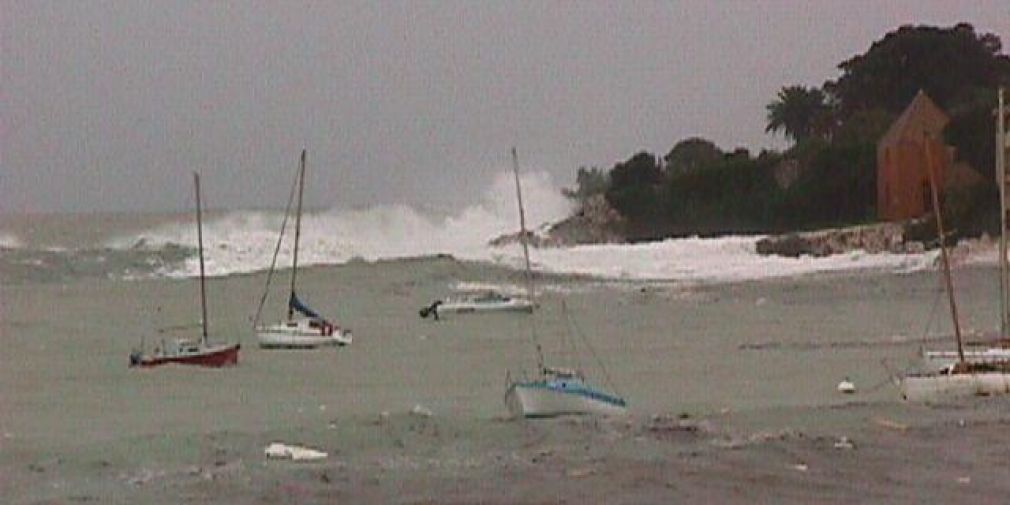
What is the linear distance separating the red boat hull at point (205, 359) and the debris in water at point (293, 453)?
1647 centimetres

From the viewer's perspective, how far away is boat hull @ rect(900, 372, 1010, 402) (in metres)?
20.8

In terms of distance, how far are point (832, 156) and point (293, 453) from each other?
74.9 meters

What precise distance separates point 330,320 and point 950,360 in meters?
24.9

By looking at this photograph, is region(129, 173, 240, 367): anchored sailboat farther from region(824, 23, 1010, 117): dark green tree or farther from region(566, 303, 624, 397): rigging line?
region(824, 23, 1010, 117): dark green tree

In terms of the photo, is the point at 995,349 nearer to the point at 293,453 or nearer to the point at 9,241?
the point at 293,453

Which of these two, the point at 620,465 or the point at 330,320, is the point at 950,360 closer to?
the point at 620,465

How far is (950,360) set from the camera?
2372 cm

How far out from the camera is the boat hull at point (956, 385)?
2084cm

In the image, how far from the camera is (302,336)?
3772 centimetres

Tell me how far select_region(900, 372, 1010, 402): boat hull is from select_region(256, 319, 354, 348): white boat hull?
59.2 feet

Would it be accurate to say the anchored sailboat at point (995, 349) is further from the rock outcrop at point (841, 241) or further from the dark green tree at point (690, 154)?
the dark green tree at point (690, 154)

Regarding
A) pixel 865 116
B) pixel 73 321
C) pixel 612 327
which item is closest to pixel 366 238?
pixel 865 116

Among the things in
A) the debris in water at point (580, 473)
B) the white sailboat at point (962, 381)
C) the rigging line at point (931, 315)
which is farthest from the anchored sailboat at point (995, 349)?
the debris in water at point (580, 473)

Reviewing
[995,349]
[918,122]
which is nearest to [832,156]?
[918,122]
